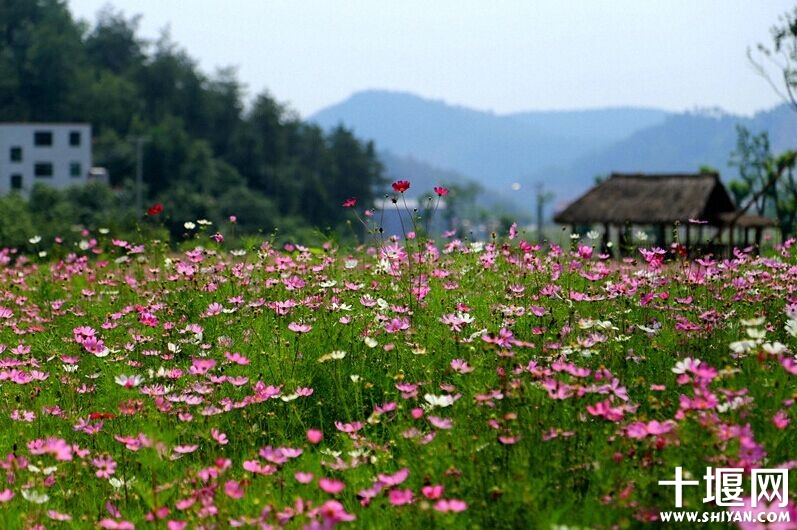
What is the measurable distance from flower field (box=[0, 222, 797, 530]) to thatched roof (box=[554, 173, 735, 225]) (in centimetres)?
2875

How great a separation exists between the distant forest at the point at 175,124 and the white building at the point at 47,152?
7.88 feet

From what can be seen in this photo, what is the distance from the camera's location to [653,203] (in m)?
37.3

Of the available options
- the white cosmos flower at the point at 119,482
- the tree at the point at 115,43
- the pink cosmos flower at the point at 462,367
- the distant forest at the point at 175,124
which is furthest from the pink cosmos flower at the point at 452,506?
the tree at the point at 115,43

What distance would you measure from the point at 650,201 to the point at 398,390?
33.3 m

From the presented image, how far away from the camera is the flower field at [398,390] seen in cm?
411

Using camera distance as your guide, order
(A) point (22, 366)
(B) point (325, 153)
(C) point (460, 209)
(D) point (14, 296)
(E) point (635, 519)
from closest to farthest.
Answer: (E) point (635, 519) < (A) point (22, 366) < (D) point (14, 296) < (B) point (325, 153) < (C) point (460, 209)

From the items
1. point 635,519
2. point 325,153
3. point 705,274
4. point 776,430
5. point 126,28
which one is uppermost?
point 126,28

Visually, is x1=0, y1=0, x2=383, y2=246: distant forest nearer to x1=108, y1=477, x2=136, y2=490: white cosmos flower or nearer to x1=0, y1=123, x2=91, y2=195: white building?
x1=0, y1=123, x2=91, y2=195: white building

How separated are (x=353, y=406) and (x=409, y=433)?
168 cm

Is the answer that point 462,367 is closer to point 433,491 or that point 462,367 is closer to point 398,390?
point 433,491

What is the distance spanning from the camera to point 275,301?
24.0 feet

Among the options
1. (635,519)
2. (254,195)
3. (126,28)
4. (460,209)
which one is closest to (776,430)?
(635,519)

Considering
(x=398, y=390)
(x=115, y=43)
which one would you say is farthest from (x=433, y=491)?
(x=115, y=43)

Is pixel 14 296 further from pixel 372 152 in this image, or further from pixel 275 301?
pixel 372 152
